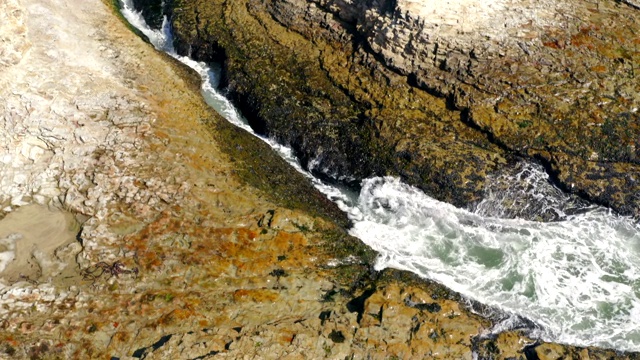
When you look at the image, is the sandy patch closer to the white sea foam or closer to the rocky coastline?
the rocky coastline

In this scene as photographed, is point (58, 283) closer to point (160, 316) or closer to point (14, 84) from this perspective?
point (160, 316)

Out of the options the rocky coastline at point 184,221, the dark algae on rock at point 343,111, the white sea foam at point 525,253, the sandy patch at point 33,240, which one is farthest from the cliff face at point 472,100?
the sandy patch at point 33,240

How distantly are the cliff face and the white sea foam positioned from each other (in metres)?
0.64

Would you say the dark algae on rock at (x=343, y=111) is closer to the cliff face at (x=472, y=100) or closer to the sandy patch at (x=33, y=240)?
the cliff face at (x=472, y=100)

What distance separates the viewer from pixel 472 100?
783 inches

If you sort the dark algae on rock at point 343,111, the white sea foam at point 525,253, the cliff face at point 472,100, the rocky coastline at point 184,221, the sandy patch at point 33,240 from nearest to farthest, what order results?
the rocky coastline at point 184,221 < the sandy patch at point 33,240 < the white sea foam at point 525,253 < the cliff face at point 472,100 < the dark algae on rock at point 343,111

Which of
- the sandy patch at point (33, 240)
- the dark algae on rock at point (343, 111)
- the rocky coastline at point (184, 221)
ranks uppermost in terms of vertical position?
the dark algae on rock at point (343, 111)

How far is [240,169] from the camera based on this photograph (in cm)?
1872

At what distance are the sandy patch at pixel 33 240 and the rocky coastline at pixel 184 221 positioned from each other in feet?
0.20

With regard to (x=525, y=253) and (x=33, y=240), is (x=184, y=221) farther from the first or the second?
(x=525, y=253)

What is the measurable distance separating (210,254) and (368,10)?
1190cm

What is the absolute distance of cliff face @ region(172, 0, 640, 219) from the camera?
19.1 metres

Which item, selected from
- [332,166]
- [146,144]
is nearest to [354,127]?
[332,166]

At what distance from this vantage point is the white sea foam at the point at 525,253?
52.3ft
